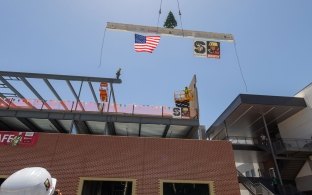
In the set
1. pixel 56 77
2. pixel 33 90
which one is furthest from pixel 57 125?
pixel 56 77

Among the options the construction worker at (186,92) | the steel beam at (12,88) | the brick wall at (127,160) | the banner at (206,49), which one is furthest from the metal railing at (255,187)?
the steel beam at (12,88)

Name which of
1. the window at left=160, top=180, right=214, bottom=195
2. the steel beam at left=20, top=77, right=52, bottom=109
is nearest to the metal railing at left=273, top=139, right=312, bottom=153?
the window at left=160, top=180, right=214, bottom=195

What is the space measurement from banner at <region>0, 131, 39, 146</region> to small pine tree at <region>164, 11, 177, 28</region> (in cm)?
1098

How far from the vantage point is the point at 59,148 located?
1490 centimetres

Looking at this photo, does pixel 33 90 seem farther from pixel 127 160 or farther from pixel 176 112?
pixel 176 112

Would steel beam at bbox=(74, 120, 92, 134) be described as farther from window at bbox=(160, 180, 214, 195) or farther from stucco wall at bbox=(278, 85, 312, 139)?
stucco wall at bbox=(278, 85, 312, 139)

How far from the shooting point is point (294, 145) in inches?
959

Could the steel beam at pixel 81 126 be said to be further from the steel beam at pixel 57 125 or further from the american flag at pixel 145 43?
the american flag at pixel 145 43

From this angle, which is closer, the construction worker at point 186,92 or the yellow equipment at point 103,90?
the yellow equipment at point 103,90

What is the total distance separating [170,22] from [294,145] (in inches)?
675

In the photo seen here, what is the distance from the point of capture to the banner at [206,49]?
16375 mm

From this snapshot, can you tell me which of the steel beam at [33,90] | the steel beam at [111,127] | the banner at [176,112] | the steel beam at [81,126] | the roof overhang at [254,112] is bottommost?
the steel beam at [81,126]

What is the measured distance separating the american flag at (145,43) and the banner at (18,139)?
825cm

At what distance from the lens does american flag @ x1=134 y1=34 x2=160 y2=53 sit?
16.3 m
